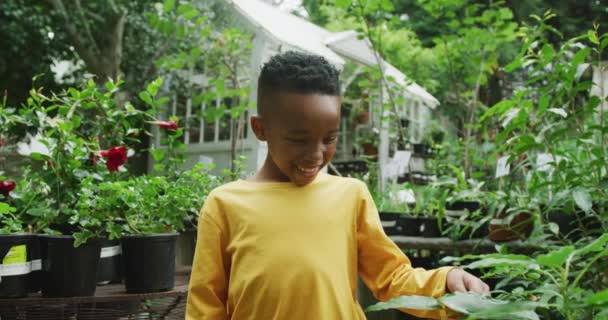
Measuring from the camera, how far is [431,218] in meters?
2.80

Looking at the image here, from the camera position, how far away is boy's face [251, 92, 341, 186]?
95 centimetres

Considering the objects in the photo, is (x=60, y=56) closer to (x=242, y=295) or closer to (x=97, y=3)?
(x=97, y=3)

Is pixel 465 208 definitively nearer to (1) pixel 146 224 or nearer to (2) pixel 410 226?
(2) pixel 410 226

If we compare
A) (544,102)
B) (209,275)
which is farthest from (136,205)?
(544,102)

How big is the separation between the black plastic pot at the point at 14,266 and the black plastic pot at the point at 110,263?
238mm

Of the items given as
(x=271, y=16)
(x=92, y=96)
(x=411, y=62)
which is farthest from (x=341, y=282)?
(x=411, y=62)

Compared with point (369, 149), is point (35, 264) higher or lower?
lower

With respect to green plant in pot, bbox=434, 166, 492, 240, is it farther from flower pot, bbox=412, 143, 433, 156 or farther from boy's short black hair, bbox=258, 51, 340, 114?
flower pot, bbox=412, 143, 433, 156

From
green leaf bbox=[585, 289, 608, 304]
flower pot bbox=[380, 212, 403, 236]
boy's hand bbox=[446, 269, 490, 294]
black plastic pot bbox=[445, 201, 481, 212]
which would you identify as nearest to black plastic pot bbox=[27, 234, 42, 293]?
boy's hand bbox=[446, 269, 490, 294]

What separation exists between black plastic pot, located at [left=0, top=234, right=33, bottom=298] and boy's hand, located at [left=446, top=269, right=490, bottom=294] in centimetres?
123

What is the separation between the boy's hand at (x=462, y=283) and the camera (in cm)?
82

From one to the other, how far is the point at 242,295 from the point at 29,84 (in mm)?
6296

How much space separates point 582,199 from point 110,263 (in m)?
1.49

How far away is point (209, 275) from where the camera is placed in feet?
3.33
